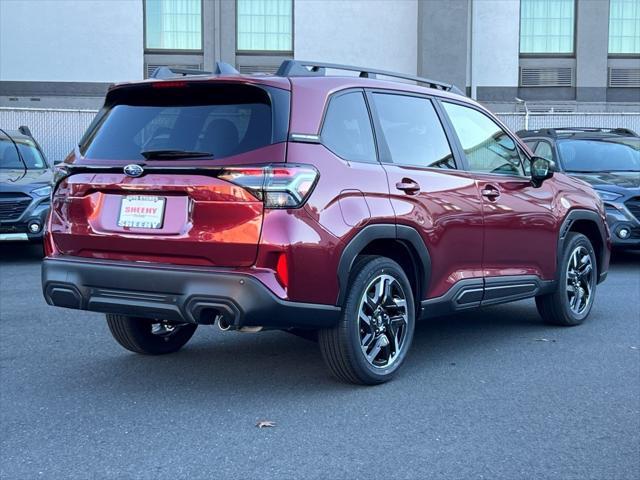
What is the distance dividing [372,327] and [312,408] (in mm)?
647

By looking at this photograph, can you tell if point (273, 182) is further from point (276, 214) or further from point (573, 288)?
point (573, 288)

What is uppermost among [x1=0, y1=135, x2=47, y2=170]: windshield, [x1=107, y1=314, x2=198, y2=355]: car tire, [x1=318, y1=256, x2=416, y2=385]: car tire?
[x1=0, y1=135, x2=47, y2=170]: windshield

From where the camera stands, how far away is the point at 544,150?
12.1 m

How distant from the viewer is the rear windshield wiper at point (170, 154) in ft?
16.1

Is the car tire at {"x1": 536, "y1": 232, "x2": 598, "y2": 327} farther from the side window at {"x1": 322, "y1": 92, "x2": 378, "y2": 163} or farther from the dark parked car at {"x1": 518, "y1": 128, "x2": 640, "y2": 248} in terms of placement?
the dark parked car at {"x1": 518, "y1": 128, "x2": 640, "y2": 248}

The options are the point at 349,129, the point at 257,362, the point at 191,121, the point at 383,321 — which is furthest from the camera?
the point at 257,362

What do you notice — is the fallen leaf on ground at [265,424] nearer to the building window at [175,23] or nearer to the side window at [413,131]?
the side window at [413,131]

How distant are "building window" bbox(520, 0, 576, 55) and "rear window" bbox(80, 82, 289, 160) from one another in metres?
23.5

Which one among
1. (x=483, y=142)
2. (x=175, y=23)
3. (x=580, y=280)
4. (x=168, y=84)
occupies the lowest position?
(x=580, y=280)

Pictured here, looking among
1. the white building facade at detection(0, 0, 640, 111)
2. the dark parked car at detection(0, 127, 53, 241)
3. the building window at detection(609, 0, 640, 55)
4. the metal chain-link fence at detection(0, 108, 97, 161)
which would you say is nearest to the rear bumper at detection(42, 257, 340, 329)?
the dark parked car at detection(0, 127, 53, 241)

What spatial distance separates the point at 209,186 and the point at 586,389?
8.61ft

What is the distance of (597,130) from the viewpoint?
13.2 m

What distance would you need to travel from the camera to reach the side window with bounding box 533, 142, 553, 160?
1191 centimetres

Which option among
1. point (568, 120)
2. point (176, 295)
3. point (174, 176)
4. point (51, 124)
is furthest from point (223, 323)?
point (568, 120)
